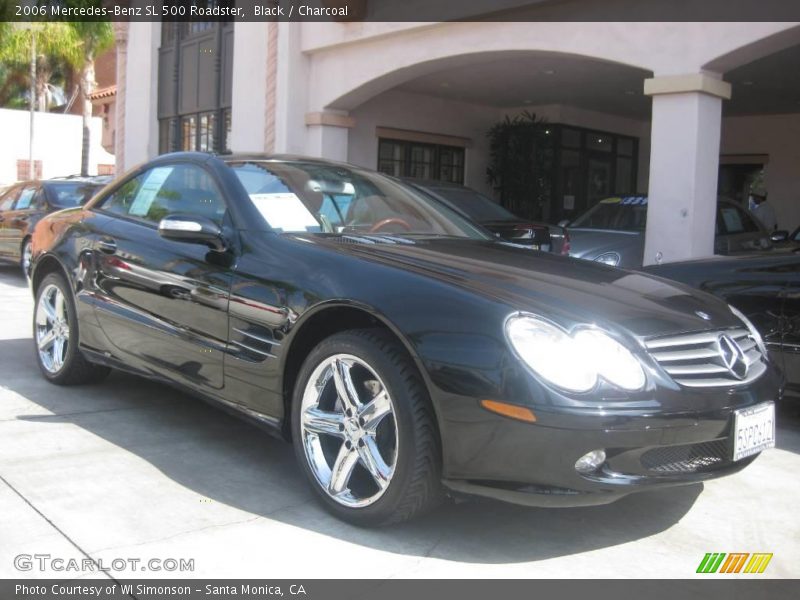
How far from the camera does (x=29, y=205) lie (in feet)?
39.1

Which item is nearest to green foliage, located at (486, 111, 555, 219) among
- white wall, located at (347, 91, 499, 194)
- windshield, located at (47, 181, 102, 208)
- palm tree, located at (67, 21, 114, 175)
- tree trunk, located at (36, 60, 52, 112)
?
white wall, located at (347, 91, 499, 194)

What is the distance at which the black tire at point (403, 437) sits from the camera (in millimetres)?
3045

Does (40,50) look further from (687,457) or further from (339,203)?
(687,457)

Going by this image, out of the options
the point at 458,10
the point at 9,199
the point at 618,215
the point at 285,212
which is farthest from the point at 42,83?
the point at 285,212

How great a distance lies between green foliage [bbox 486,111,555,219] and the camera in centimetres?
1625

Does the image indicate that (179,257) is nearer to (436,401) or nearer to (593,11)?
(436,401)

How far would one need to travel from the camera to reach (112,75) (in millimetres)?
46062

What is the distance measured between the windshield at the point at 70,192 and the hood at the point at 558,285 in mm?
8834
